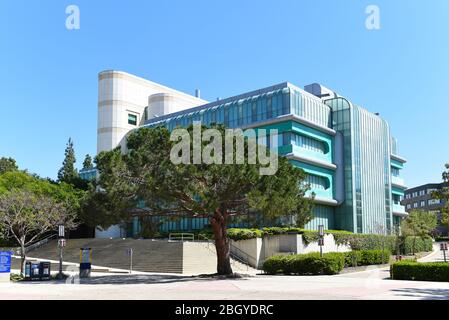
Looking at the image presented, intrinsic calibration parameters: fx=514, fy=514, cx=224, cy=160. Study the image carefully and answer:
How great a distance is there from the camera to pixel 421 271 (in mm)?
27594

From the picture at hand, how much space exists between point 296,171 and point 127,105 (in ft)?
150

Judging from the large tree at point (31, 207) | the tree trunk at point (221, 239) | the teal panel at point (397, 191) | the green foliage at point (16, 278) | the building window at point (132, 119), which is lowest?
the green foliage at point (16, 278)

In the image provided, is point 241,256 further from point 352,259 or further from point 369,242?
point 369,242

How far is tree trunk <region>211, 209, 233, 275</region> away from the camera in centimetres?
2979

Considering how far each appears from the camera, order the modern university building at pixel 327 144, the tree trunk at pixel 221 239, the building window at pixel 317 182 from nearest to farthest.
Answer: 1. the tree trunk at pixel 221 239
2. the modern university building at pixel 327 144
3. the building window at pixel 317 182

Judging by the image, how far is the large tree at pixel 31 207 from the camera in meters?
37.5

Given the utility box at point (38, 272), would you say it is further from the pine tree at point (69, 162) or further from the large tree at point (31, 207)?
the pine tree at point (69, 162)

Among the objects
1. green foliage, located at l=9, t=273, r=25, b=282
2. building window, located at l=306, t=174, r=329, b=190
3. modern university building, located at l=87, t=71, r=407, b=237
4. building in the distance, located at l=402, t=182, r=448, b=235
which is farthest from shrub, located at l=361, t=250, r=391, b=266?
building in the distance, located at l=402, t=182, r=448, b=235

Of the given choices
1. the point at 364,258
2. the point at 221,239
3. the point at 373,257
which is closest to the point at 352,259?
the point at 364,258

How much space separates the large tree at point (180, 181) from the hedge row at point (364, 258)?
30.9ft

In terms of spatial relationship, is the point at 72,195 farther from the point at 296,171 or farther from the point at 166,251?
the point at 296,171

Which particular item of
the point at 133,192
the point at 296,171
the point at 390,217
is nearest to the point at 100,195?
the point at 133,192

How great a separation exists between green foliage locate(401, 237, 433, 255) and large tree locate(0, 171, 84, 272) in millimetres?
34684

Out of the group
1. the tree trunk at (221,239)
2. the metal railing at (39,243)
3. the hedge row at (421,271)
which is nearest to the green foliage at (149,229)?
the metal railing at (39,243)
